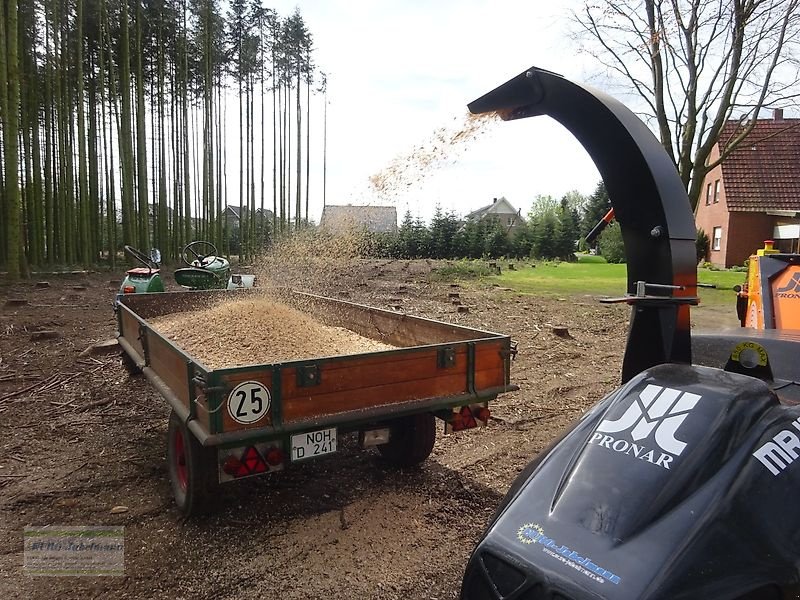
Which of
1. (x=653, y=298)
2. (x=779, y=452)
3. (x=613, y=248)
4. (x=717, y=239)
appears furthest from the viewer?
(x=613, y=248)

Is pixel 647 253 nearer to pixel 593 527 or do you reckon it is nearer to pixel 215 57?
pixel 593 527

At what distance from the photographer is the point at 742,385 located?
174 centimetres

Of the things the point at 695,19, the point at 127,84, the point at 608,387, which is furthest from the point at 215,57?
the point at 608,387

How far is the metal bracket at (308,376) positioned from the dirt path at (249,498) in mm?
912

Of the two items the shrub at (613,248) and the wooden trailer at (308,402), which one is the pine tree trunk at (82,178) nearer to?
the wooden trailer at (308,402)

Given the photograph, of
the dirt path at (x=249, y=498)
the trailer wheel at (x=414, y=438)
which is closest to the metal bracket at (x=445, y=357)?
the trailer wheel at (x=414, y=438)

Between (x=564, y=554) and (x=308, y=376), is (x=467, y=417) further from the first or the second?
(x=564, y=554)

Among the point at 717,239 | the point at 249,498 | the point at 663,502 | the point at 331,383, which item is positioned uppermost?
the point at 717,239

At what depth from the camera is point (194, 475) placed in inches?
127

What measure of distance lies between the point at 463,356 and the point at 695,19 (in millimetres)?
16280

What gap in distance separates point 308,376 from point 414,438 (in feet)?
4.21

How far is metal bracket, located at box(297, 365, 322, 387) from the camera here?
3.05 meters

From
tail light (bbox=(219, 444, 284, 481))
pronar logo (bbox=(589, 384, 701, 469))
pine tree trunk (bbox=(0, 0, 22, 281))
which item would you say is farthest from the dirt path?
Answer: pine tree trunk (bbox=(0, 0, 22, 281))

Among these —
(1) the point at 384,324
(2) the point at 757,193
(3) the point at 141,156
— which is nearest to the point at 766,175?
(2) the point at 757,193
